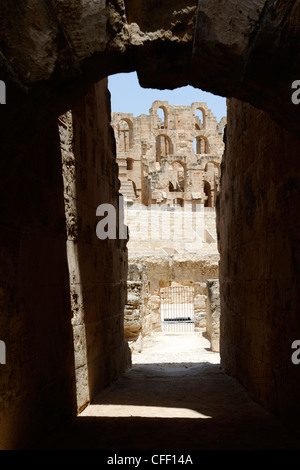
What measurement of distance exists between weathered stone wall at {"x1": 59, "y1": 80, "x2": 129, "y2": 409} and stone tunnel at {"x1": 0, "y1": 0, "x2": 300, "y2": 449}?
22 mm

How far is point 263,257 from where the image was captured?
352 cm

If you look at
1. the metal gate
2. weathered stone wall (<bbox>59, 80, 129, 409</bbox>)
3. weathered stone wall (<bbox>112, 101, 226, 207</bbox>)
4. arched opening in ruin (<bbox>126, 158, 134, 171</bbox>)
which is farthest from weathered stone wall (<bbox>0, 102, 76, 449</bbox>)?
arched opening in ruin (<bbox>126, 158, 134, 171</bbox>)

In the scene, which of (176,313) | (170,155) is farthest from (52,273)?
(170,155)

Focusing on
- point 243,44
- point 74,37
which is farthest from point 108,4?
point 243,44

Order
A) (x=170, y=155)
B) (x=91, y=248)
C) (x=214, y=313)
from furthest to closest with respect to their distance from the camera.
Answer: (x=170, y=155) → (x=214, y=313) → (x=91, y=248)

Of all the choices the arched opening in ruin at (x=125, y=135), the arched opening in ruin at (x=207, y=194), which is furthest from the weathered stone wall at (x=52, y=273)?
the arched opening in ruin at (x=125, y=135)

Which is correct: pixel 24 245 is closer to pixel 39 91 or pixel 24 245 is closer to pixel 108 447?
pixel 39 91

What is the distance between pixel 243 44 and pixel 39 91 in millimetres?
1019

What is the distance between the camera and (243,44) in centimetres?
187

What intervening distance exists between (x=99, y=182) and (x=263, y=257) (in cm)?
216

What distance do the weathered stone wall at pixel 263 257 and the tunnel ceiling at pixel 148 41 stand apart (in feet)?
2.93

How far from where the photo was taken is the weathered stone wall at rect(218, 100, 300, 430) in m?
2.81

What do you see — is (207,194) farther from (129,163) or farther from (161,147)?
(161,147)

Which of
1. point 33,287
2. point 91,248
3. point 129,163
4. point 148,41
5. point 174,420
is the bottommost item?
point 174,420
